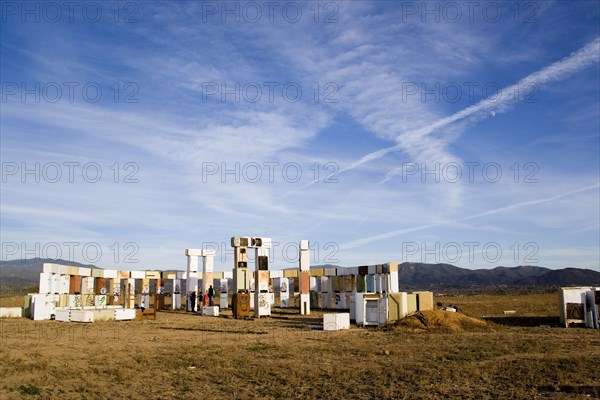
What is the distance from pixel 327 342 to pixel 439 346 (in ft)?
15.5

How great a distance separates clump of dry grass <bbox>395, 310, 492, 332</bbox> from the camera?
27.5 m

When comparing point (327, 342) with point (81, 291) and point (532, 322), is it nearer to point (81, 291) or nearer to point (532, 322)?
point (532, 322)

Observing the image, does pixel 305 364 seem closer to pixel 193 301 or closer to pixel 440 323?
pixel 440 323

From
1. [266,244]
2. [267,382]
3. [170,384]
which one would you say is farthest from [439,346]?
[266,244]

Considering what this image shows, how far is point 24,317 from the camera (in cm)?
3662

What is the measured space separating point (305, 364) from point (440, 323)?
12635 mm

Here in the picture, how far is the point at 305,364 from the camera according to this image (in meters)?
17.4

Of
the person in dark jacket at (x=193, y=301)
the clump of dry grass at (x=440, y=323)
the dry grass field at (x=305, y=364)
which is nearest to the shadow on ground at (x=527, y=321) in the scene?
the clump of dry grass at (x=440, y=323)

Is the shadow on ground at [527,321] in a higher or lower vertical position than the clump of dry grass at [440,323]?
lower

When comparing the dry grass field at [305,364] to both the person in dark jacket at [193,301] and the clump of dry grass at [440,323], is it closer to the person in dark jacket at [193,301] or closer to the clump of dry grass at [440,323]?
the clump of dry grass at [440,323]

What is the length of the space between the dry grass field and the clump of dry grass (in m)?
0.17

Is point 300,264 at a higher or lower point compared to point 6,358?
higher

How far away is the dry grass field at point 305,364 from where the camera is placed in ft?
44.5

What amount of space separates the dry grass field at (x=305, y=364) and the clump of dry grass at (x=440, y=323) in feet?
0.55
